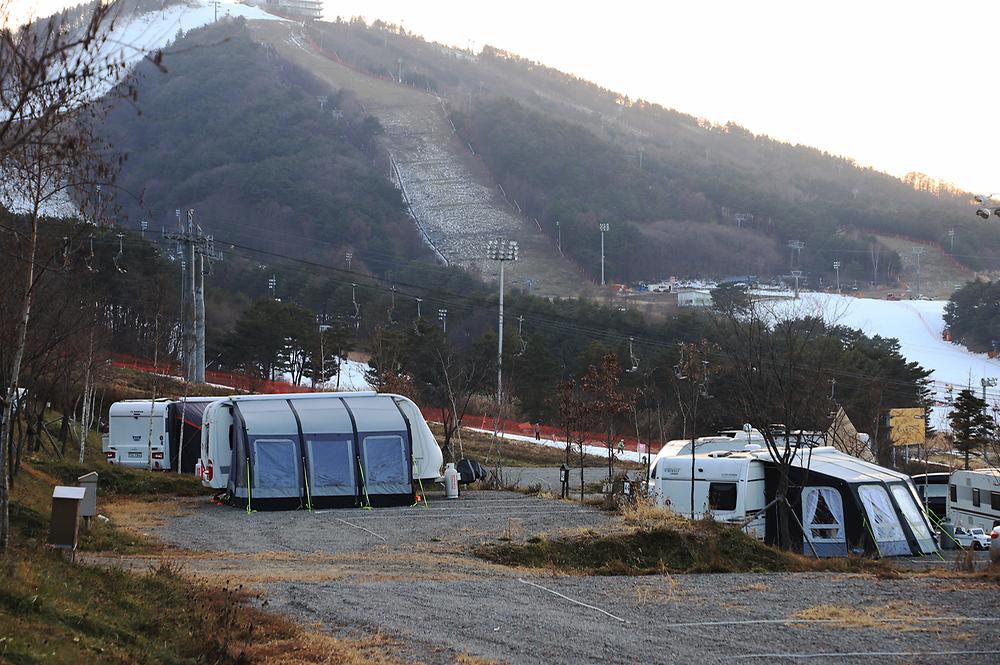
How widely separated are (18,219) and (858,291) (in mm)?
129516

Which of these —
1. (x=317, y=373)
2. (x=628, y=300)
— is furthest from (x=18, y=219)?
(x=628, y=300)

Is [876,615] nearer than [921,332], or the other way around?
[876,615]

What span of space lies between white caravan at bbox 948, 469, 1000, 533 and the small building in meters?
75.9

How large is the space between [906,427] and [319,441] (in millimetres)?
28448

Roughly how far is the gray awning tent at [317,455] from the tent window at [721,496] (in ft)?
19.7

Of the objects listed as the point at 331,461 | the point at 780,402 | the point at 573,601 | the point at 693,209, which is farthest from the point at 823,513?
the point at 693,209

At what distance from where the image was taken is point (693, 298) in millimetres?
104125

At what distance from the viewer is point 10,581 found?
746 cm

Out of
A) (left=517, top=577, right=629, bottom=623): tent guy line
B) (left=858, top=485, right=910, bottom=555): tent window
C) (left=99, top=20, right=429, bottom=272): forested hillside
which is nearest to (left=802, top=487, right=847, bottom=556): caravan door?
(left=858, top=485, right=910, bottom=555): tent window

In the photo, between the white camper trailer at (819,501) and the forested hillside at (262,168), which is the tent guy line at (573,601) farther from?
the forested hillside at (262,168)

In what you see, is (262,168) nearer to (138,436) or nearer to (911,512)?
(138,436)

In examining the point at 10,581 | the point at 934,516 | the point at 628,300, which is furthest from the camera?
the point at 628,300

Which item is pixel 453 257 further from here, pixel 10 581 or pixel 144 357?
pixel 10 581

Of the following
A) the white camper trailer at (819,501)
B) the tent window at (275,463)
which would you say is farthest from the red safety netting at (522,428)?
the white camper trailer at (819,501)
